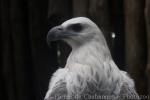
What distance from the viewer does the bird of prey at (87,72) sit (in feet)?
11.4

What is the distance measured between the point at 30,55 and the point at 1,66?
0.28 m

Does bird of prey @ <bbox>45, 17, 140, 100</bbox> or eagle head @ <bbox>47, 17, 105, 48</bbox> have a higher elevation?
eagle head @ <bbox>47, 17, 105, 48</bbox>

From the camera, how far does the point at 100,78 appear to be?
352 centimetres

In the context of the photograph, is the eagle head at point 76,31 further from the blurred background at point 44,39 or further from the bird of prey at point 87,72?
the blurred background at point 44,39

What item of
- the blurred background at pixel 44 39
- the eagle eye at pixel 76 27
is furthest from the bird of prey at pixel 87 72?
the blurred background at pixel 44 39

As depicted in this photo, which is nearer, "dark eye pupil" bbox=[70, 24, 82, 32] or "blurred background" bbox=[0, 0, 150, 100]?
"dark eye pupil" bbox=[70, 24, 82, 32]

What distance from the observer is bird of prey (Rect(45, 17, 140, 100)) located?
11.4ft

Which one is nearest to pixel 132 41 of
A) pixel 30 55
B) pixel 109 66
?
pixel 109 66

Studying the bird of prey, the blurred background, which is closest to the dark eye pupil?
the bird of prey

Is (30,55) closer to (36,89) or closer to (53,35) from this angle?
(36,89)

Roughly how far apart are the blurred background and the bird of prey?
0.23m

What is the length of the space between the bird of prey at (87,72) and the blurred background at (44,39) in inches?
8.9

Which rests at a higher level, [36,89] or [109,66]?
[109,66]

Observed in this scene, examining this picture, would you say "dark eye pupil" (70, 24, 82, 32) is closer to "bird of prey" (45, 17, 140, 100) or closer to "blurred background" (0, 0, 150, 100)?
"bird of prey" (45, 17, 140, 100)
